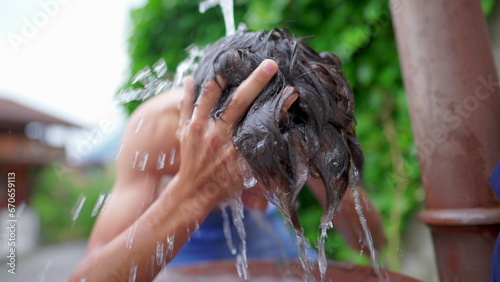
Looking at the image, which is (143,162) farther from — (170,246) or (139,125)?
(170,246)

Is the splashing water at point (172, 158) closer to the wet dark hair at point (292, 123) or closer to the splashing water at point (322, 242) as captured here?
the wet dark hair at point (292, 123)

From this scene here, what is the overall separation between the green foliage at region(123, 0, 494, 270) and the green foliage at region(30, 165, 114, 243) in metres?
7.79

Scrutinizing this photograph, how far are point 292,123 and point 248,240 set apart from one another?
1.23 m

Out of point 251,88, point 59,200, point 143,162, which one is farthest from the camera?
point 59,200

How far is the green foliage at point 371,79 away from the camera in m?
2.29

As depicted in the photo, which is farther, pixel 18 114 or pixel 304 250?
pixel 18 114

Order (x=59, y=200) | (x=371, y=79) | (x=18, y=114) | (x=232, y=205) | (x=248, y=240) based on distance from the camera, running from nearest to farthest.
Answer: (x=232, y=205) < (x=248, y=240) < (x=371, y=79) < (x=18, y=114) < (x=59, y=200)

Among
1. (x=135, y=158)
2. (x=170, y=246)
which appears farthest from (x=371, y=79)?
(x=170, y=246)

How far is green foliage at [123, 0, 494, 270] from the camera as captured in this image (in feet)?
7.52

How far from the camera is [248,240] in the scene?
2.04 m

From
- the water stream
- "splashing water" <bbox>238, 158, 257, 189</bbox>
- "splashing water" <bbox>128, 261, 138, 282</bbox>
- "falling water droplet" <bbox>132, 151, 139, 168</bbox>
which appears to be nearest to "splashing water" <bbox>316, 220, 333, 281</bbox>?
the water stream

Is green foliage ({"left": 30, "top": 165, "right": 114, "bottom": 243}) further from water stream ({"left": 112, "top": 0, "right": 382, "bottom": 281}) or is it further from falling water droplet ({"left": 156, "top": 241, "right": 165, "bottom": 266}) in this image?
falling water droplet ({"left": 156, "top": 241, "right": 165, "bottom": 266})

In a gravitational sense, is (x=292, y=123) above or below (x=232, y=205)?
above

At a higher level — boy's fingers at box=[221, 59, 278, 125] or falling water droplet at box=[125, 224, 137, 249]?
boy's fingers at box=[221, 59, 278, 125]
